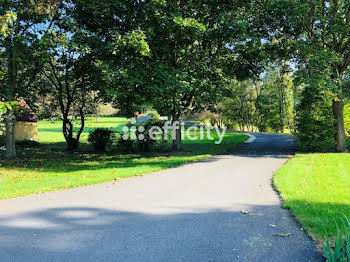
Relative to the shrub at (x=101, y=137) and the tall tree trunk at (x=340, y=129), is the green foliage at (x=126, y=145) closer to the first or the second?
the shrub at (x=101, y=137)

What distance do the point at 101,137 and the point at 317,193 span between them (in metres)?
14.9

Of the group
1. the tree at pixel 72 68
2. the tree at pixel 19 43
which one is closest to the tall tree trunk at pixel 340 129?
the tree at pixel 72 68

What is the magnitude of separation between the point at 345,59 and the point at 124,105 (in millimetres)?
13179

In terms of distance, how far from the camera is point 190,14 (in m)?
14.9

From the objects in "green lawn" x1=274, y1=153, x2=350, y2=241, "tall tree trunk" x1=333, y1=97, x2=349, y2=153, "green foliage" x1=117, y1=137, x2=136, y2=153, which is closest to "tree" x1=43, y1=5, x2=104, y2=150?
"green foliage" x1=117, y1=137, x2=136, y2=153

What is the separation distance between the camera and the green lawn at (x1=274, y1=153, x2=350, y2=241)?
4.66 meters

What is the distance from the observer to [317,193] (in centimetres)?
664

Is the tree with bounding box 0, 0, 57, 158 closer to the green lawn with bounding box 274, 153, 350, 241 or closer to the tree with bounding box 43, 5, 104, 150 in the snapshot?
the tree with bounding box 43, 5, 104, 150

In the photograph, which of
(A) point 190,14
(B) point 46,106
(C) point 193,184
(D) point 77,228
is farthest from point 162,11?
(B) point 46,106

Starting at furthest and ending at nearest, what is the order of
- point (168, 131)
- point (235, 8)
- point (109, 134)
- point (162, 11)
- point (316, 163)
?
point (109, 134), point (168, 131), point (235, 8), point (162, 11), point (316, 163)

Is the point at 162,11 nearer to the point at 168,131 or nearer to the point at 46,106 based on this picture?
the point at 168,131

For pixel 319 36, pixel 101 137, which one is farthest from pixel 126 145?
pixel 319 36

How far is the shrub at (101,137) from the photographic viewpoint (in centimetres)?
1875

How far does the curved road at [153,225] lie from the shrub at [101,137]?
11.3 meters
